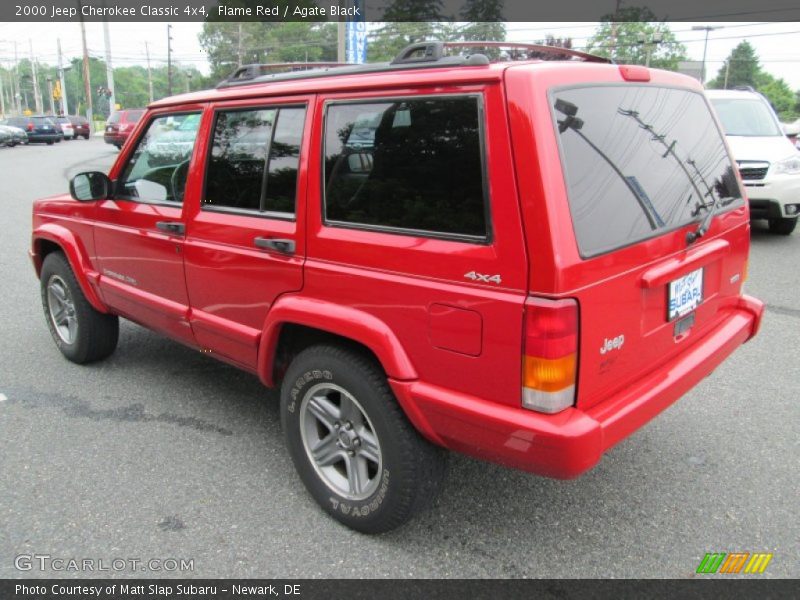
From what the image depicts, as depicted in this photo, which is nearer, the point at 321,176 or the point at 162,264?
the point at 321,176

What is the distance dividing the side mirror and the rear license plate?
316 centimetres

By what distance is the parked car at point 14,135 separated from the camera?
30.9m

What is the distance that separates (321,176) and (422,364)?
2.97 feet

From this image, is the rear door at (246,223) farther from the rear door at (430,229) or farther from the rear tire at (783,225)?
the rear tire at (783,225)

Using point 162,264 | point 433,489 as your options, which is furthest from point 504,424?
point 162,264

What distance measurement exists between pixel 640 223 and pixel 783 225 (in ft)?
25.2

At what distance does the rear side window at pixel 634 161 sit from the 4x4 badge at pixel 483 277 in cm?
29

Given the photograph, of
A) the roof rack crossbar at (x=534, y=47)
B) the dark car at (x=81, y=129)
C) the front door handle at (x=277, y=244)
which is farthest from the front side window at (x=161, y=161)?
the dark car at (x=81, y=129)

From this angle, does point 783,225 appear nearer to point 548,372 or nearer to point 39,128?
point 548,372

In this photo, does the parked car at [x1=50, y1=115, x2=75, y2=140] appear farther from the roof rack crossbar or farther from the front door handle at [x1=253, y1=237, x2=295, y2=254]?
the roof rack crossbar

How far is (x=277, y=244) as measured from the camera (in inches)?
108

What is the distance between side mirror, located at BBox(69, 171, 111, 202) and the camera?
3.79 m

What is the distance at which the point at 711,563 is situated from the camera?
8.26 ft
